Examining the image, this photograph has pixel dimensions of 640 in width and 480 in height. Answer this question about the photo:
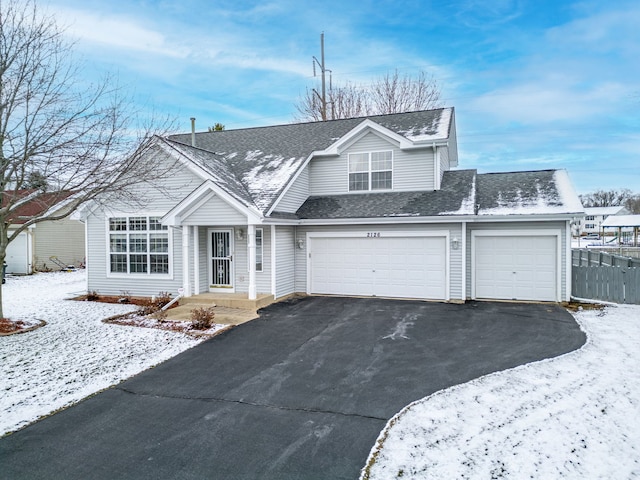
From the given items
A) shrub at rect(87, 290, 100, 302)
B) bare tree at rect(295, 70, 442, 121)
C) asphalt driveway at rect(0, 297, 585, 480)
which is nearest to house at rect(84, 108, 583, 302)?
shrub at rect(87, 290, 100, 302)

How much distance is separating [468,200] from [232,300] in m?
8.18

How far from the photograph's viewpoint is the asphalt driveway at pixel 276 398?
425 cm

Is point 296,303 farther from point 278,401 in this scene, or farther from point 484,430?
point 484,430

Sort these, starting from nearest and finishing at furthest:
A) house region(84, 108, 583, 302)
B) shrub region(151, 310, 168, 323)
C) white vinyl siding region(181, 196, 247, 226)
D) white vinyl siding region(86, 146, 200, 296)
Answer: shrub region(151, 310, 168, 323) → white vinyl siding region(181, 196, 247, 226) → house region(84, 108, 583, 302) → white vinyl siding region(86, 146, 200, 296)

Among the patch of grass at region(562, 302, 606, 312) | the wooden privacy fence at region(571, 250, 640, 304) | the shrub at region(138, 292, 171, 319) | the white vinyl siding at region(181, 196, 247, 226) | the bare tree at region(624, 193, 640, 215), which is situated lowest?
the patch of grass at region(562, 302, 606, 312)

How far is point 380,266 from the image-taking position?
44.4 ft

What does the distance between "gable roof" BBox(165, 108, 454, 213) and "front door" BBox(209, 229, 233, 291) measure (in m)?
1.69

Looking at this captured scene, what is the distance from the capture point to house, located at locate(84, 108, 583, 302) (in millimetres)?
12328

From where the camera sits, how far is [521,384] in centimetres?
614

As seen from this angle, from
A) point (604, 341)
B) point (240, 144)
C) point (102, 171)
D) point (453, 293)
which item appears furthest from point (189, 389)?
point (240, 144)

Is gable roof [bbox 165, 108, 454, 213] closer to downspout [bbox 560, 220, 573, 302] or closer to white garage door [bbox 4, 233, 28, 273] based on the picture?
downspout [bbox 560, 220, 573, 302]

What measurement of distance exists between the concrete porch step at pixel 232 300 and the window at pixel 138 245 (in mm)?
1793

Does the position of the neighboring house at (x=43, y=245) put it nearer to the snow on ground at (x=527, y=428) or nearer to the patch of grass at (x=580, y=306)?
the snow on ground at (x=527, y=428)

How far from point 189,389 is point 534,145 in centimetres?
2957
